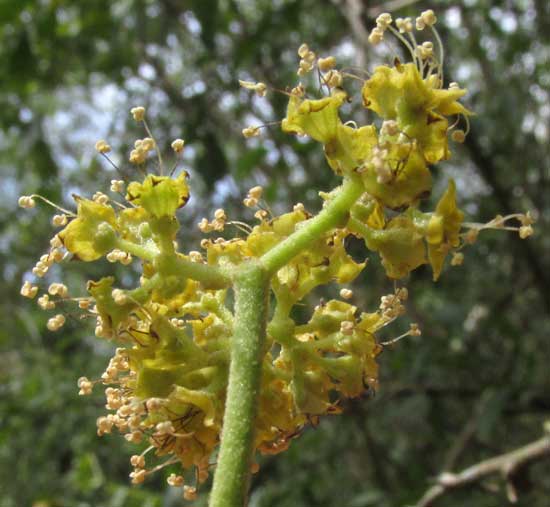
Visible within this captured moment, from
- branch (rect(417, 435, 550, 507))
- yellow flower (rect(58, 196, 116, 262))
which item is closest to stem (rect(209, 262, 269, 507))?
yellow flower (rect(58, 196, 116, 262))

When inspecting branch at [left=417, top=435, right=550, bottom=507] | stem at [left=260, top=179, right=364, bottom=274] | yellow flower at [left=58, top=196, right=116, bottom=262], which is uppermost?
yellow flower at [left=58, top=196, right=116, bottom=262]

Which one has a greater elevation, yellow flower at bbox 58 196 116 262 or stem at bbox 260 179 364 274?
yellow flower at bbox 58 196 116 262

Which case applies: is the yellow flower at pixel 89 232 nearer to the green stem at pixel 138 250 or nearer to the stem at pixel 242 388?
the green stem at pixel 138 250

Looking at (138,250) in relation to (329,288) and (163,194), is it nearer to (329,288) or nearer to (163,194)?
(163,194)

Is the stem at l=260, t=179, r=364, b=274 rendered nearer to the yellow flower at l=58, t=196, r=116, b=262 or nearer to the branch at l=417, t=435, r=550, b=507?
the yellow flower at l=58, t=196, r=116, b=262

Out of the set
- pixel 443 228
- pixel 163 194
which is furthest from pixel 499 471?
pixel 163 194
